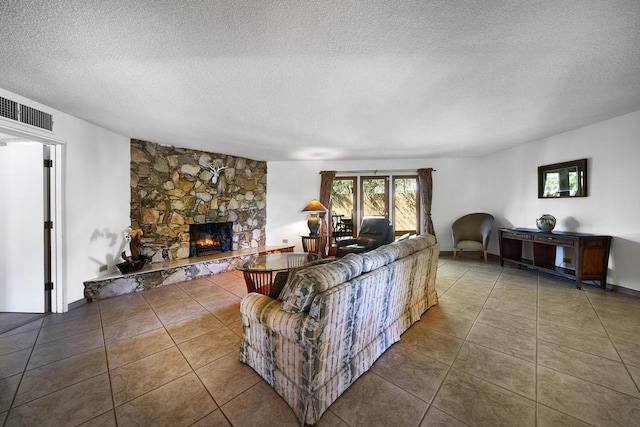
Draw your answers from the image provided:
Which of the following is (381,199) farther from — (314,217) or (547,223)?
(547,223)

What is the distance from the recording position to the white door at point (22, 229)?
2648 millimetres

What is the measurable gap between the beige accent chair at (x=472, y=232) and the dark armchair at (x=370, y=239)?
1692 millimetres

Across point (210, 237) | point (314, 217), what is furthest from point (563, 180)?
point (210, 237)

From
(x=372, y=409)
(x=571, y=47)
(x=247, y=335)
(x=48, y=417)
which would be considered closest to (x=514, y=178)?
(x=571, y=47)

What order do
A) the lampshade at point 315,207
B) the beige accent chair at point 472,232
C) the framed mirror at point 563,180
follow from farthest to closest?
1. the lampshade at point 315,207
2. the beige accent chair at point 472,232
3. the framed mirror at point 563,180

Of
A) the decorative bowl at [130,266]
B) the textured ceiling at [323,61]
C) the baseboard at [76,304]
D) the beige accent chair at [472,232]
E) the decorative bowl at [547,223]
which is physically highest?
the textured ceiling at [323,61]

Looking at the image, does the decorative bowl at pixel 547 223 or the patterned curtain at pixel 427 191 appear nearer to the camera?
the decorative bowl at pixel 547 223

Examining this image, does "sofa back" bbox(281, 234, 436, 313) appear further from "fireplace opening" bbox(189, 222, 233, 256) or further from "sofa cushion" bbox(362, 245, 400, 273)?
"fireplace opening" bbox(189, 222, 233, 256)

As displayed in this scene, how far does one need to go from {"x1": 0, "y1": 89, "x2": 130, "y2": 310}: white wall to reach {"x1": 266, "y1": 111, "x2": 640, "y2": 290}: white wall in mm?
2912

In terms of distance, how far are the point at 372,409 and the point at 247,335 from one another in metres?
0.99

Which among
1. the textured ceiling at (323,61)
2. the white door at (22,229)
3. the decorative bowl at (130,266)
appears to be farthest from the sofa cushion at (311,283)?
the white door at (22,229)

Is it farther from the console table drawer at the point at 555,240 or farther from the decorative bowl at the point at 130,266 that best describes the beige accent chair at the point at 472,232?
the decorative bowl at the point at 130,266

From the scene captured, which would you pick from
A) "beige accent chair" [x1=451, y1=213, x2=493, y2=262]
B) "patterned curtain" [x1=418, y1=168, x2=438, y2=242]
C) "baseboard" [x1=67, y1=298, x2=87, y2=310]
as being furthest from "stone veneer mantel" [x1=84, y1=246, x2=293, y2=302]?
"beige accent chair" [x1=451, y1=213, x2=493, y2=262]

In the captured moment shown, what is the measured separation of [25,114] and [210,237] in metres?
3.01
